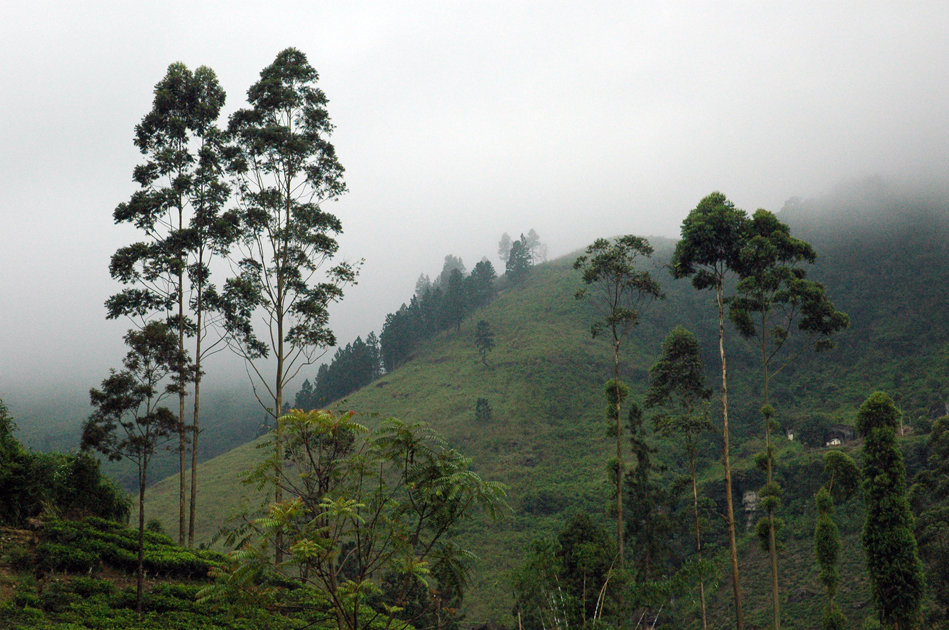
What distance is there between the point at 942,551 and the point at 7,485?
4382 cm

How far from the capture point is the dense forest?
8445 millimetres

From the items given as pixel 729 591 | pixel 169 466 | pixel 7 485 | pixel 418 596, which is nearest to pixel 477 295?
pixel 169 466

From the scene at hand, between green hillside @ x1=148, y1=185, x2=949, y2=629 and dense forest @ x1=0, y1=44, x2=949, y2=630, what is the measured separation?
0.43 metres

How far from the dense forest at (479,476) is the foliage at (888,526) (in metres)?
0.09

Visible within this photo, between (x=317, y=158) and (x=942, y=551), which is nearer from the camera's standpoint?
(x=317, y=158)

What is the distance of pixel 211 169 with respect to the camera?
942 inches

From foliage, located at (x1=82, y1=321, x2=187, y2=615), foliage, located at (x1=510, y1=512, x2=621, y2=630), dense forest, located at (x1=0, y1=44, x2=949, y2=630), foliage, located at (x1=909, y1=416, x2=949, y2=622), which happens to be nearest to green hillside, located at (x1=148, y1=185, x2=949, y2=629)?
dense forest, located at (x1=0, y1=44, x2=949, y2=630)

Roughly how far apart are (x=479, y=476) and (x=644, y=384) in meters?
78.3

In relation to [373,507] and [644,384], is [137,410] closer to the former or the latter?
[373,507]

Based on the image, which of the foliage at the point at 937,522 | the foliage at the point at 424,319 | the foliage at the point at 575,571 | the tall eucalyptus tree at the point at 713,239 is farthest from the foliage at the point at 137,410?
the foliage at the point at 424,319

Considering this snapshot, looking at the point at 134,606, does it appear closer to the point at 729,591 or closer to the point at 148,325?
the point at 148,325

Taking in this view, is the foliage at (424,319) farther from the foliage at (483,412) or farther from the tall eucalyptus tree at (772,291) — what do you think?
the tall eucalyptus tree at (772,291)

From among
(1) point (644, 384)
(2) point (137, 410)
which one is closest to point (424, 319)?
(1) point (644, 384)

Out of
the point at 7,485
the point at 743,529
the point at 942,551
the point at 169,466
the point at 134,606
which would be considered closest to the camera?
the point at 134,606
